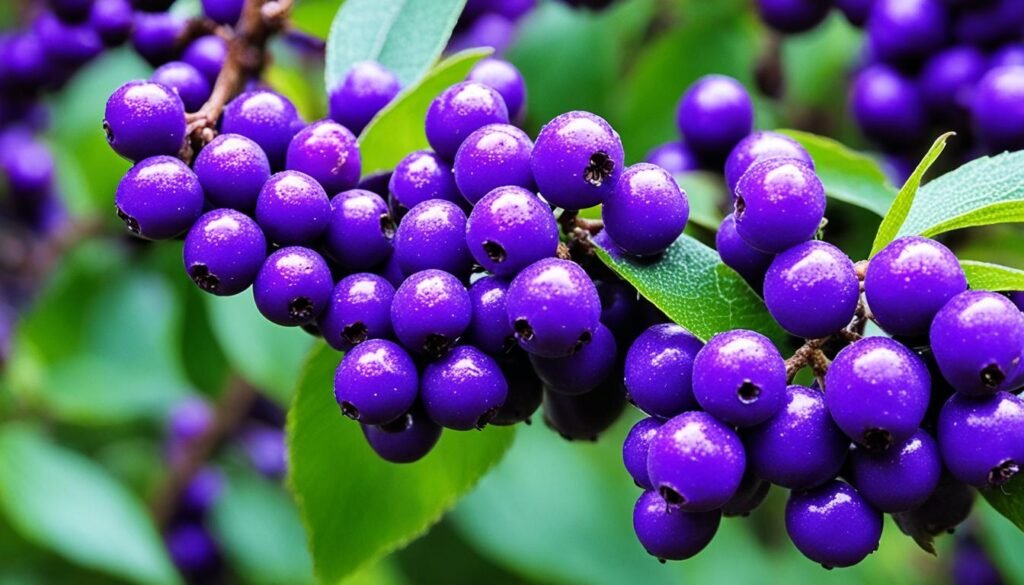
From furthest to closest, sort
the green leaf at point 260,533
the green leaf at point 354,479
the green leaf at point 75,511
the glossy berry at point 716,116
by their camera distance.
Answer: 1. the green leaf at point 260,533
2. the green leaf at point 75,511
3. the glossy berry at point 716,116
4. the green leaf at point 354,479

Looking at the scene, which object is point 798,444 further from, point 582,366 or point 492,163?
point 492,163

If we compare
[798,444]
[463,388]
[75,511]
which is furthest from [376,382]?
[75,511]

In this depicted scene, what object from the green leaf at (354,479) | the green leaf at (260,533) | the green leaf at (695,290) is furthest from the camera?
the green leaf at (260,533)

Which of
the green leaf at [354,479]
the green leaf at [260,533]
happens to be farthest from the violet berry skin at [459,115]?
the green leaf at [260,533]

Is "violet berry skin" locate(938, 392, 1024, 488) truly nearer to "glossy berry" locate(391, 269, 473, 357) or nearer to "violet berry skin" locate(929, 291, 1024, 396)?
"violet berry skin" locate(929, 291, 1024, 396)

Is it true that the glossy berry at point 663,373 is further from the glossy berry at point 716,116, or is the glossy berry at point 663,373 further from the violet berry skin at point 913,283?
the glossy berry at point 716,116

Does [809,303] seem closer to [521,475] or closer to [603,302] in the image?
[603,302]

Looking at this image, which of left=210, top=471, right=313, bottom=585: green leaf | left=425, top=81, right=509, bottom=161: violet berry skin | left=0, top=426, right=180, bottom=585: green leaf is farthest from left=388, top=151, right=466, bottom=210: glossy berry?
left=210, top=471, right=313, bottom=585: green leaf

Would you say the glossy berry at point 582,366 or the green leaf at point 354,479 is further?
the green leaf at point 354,479
